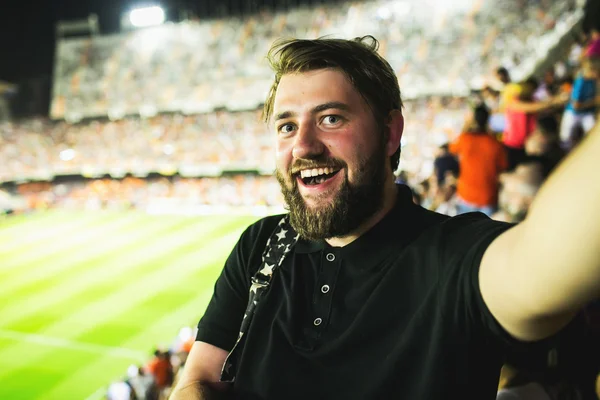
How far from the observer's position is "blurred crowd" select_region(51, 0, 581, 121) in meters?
20.4

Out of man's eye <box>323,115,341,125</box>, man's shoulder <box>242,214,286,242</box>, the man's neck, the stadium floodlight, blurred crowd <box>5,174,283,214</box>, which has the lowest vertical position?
blurred crowd <box>5,174,283,214</box>

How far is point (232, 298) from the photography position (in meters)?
1.79

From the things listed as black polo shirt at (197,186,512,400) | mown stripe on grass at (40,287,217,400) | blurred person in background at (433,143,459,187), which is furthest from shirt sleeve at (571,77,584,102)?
mown stripe on grass at (40,287,217,400)

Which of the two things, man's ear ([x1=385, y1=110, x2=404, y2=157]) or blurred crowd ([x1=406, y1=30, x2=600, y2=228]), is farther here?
blurred crowd ([x1=406, y1=30, x2=600, y2=228])

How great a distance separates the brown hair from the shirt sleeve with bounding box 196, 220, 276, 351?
73 cm

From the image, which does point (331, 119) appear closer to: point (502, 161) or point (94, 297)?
point (502, 161)

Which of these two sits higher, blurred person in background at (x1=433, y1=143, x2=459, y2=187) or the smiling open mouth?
the smiling open mouth

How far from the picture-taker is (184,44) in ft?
92.8

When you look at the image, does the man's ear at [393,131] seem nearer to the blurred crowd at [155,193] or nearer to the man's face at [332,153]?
the man's face at [332,153]

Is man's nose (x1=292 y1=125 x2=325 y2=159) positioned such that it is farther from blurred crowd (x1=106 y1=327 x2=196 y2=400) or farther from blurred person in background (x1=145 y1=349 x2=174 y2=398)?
blurred person in background (x1=145 y1=349 x2=174 y2=398)

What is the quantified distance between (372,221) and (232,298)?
69cm

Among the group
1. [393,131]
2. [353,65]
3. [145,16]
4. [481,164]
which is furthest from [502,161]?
[145,16]

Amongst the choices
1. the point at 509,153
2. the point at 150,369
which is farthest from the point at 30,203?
the point at 509,153

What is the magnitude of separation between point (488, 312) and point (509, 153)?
451cm
